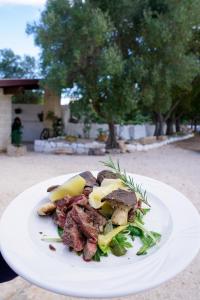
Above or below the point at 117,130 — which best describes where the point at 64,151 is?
below

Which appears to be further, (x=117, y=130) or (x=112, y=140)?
(x=117, y=130)

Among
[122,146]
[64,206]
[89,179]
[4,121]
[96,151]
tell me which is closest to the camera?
[64,206]

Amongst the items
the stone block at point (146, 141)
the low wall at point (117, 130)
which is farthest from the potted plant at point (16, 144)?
the stone block at point (146, 141)

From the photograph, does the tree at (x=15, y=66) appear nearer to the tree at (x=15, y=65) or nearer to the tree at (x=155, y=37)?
the tree at (x=15, y=65)

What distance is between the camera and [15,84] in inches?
483

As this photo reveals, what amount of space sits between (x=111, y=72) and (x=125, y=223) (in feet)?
32.8

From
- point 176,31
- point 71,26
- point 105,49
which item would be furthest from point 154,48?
point 71,26

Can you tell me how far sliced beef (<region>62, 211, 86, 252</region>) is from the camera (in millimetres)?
1383

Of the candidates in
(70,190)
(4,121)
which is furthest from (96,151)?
(70,190)

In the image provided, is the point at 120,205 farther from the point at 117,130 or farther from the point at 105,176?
the point at 117,130

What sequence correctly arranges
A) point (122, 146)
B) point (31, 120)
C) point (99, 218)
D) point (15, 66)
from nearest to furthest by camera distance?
point (99, 218)
point (122, 146)
point (31, 120)
point (15, 66)

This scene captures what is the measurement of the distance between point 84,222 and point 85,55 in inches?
426

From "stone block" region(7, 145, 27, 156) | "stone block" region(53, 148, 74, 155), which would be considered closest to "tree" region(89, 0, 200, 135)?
"stone block" region(53, 148, 74, 155)

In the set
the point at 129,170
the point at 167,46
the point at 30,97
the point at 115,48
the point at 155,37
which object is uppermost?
the point at 155,37
